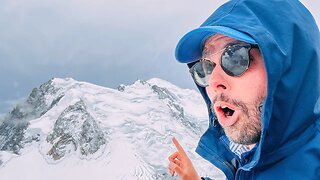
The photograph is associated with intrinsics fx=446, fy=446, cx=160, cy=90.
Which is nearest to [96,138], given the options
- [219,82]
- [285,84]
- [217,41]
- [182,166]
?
[182,166]

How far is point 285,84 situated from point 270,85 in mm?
81

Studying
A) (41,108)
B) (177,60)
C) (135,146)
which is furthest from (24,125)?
(177,60)

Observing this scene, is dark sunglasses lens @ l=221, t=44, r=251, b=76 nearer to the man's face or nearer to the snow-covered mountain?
the man's face

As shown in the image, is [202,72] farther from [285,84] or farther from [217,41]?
[285,84]

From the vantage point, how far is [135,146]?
127438mm

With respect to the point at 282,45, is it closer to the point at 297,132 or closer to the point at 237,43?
the point at 237,43

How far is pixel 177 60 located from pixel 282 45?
2.88 ft

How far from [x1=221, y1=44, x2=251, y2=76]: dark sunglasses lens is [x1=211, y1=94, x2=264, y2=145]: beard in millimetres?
138

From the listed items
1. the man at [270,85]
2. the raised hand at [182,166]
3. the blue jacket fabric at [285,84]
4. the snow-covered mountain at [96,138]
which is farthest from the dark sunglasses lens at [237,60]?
the snow-covered mountain at [96,138]

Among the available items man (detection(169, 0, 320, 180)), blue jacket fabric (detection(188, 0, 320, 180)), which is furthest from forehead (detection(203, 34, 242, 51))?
blue jacket fabric (detection(188, 0, 320, 180))

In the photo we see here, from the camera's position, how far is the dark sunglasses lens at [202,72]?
2.45m

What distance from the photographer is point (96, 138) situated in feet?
432

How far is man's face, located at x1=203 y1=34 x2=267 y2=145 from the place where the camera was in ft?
7.06

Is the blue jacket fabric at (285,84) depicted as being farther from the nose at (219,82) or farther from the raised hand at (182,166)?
the raised hand at (182,166)
